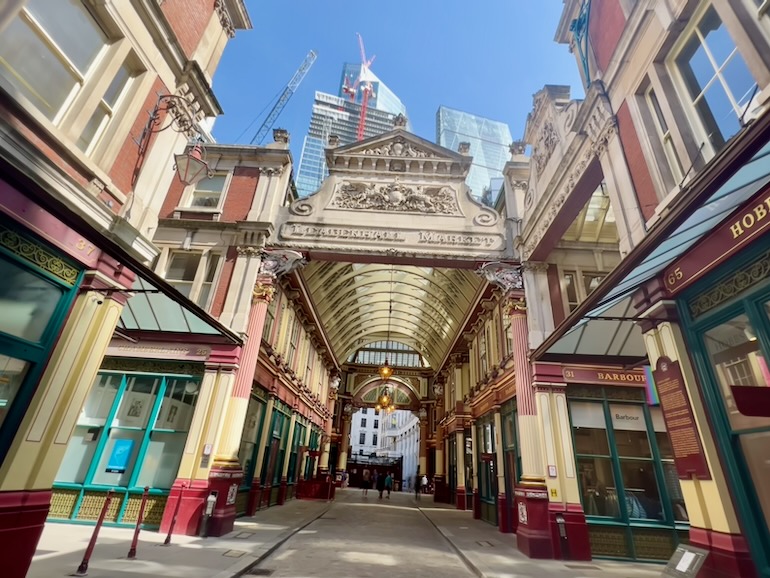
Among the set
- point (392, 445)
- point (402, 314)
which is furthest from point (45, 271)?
point (392, 445)

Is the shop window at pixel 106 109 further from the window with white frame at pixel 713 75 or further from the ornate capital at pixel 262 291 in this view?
the window with white frame at pixel 713 75

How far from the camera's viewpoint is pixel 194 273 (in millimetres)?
14094

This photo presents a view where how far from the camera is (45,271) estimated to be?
577 cm

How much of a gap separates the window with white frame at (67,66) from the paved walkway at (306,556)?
6.99m

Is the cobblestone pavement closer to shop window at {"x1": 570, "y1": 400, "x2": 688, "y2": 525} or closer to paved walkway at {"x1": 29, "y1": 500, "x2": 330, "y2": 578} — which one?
paved walkway at {"x1": 29, "y1": 500, "x2": 330, "y2": 578}

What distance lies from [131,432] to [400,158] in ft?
44.7

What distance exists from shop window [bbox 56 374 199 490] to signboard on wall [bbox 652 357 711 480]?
481 inches

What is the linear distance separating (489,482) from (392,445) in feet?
202

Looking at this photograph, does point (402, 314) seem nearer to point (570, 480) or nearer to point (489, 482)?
point (489, 482)

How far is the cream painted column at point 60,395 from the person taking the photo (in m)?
5.43

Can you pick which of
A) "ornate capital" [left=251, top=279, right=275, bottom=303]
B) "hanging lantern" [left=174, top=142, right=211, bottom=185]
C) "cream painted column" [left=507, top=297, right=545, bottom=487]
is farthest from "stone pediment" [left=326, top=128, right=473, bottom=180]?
"hanging lantern" [left=174, top=142, right=211, bottom=185]

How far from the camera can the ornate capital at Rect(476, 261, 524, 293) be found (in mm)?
13773

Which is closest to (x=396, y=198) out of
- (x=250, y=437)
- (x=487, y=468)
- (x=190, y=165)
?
(x=190, y=165)

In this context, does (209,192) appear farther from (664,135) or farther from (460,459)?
(460,459)
